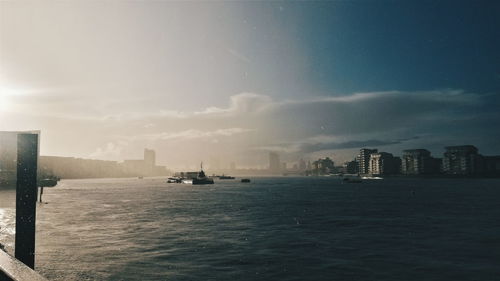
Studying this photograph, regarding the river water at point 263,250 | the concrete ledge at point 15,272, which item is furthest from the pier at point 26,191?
the river water at point 263,250

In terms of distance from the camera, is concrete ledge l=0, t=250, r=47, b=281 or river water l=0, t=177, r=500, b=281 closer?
concrete ledge l=0, t=250, r=47, b=281

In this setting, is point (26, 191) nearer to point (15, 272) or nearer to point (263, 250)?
point (15, 272)

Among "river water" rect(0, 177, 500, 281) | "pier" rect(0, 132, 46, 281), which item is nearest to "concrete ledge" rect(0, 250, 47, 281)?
"pier" rect(0, 132, 46, 281)

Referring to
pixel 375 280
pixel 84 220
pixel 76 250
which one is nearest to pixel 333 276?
pixel 375 280

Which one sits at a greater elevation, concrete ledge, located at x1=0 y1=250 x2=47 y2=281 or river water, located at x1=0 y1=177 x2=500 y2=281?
concrete ledge, located at x1=0 y1=250 x2=47 y2=281

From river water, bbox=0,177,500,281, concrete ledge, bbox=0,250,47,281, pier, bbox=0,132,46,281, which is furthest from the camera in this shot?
river water, bbox=0,177,500,281

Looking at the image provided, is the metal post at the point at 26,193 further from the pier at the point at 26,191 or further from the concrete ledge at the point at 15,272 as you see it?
the concrete ledge at the point at 15,272

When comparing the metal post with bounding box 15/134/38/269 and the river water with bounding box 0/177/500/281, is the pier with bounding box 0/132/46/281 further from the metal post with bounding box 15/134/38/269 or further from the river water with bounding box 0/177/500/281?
the river water with bounding box 0/177/500/281
